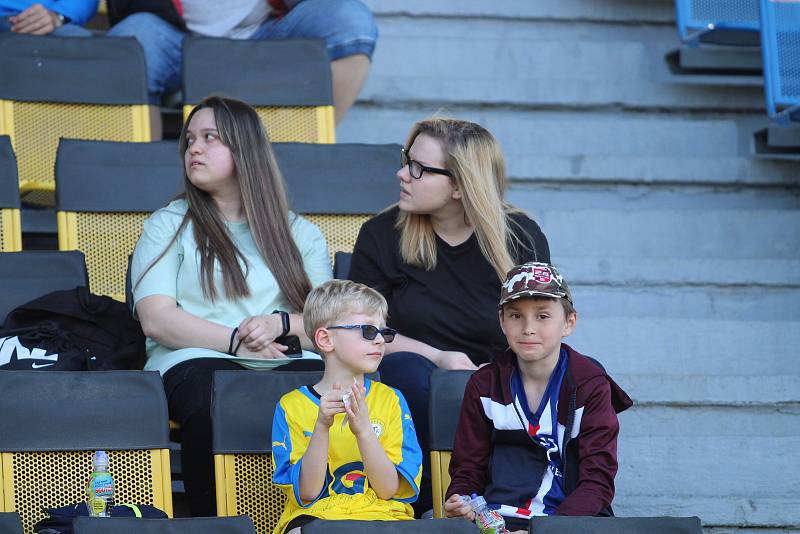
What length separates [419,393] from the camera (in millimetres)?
3271

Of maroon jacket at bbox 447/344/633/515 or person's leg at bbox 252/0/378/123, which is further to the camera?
person's leg at bbox 252/0/378/123

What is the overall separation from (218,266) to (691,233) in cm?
188

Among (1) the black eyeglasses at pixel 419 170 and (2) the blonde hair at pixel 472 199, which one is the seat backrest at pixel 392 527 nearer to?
(2) the blonde hair at pixel 472 199

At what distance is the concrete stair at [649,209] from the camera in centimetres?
369

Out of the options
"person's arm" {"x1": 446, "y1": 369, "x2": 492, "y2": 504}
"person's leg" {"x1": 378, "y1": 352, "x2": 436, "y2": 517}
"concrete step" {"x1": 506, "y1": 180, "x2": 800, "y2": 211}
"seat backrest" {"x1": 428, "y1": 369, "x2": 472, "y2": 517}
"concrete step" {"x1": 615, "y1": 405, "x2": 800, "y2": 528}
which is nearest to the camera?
"person's arm" {"x1": 446, "y1": 369, "x2": 492, "y2": 504}

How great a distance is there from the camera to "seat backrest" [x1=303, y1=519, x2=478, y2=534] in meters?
2.45

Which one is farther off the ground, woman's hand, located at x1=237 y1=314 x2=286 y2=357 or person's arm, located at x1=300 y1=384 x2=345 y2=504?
woman's hand, located at x1=237 y1=314 x2=286 y2=357

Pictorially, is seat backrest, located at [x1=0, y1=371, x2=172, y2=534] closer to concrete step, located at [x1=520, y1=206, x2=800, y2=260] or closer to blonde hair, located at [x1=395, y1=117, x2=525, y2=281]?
blonde hair, located at [x1=395, y1=117, x2=525, y2=281]

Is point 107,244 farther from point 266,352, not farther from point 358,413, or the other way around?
point 358,413

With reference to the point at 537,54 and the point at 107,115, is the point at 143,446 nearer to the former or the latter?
the point at 107,115

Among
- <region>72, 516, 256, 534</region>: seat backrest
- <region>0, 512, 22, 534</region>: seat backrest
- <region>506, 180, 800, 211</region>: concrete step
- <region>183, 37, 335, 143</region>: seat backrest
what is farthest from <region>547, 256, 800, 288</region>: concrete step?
<region>0, 512, 22, 534</region>: seat backrest

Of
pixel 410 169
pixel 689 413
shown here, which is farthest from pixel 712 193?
pixel 410 169

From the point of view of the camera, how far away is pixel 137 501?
2.96m

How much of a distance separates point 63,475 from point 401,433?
72cm
